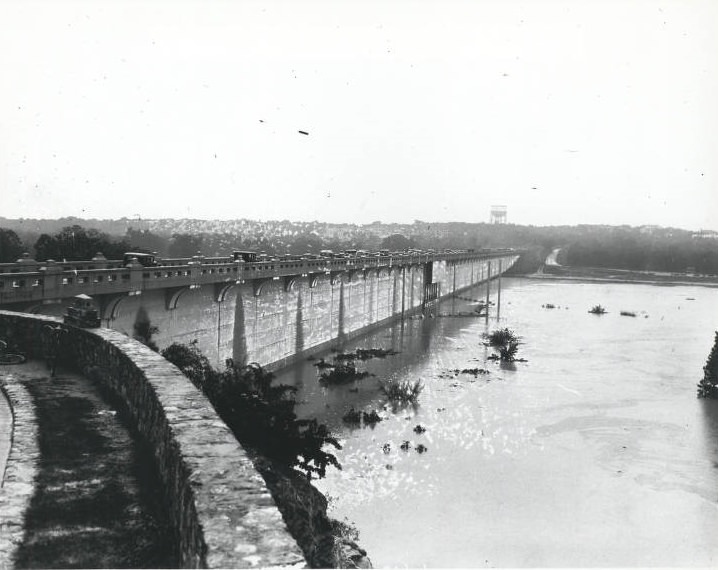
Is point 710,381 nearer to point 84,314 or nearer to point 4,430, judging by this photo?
point 84,314

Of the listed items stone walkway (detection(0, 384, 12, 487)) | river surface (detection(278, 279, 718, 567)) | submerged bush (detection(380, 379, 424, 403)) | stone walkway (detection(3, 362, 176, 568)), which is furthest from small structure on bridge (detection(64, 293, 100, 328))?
submerged bush (detection(380, 379, 424, 403))

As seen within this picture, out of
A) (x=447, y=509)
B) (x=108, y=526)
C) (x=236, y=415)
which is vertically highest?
(x=108, y=526)

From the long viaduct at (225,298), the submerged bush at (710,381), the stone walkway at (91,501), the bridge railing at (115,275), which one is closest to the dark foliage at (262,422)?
the bridge railing at (115,275)

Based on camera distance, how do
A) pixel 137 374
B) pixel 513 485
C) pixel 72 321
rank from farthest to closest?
1. pixel 513 485
2. pixel 72 321
3. pixel 137 374

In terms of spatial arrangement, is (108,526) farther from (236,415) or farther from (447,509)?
(447,509)

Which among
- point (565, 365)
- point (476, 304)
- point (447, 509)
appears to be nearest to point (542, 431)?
point (447, 509)

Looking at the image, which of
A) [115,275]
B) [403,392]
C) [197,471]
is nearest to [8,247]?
[115,275]
